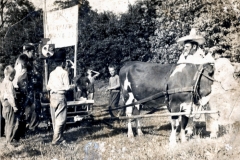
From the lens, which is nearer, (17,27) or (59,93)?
(59,93)

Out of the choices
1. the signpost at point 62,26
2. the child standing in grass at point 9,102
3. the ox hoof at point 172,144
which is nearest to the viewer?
the ox hoof at point 172,144

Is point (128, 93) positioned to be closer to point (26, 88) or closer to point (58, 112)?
point (58, 112)

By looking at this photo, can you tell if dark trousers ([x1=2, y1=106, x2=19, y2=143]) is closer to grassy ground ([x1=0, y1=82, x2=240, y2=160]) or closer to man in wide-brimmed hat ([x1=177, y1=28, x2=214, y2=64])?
grassy ground ([x1=0, y1=82, x2=240, y2=160])

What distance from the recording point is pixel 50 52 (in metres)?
6.38

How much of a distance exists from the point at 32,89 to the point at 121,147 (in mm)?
2511

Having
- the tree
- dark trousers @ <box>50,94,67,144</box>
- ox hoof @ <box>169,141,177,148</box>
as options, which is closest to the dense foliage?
the tree

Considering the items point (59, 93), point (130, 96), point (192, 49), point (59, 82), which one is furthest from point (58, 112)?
point (192, 49)

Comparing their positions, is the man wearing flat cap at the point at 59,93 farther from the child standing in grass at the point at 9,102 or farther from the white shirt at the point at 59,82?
the child standing in grass at the point at 9,102

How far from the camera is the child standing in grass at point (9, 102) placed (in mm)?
→ 4992

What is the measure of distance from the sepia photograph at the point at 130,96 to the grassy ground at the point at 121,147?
2cm

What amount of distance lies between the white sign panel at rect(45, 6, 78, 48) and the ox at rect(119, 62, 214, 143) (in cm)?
164

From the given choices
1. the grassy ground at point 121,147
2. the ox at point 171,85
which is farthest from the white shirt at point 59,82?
the ox at point 171,85

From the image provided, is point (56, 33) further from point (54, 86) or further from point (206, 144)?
point (206, 144)

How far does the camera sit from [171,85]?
551 cm
